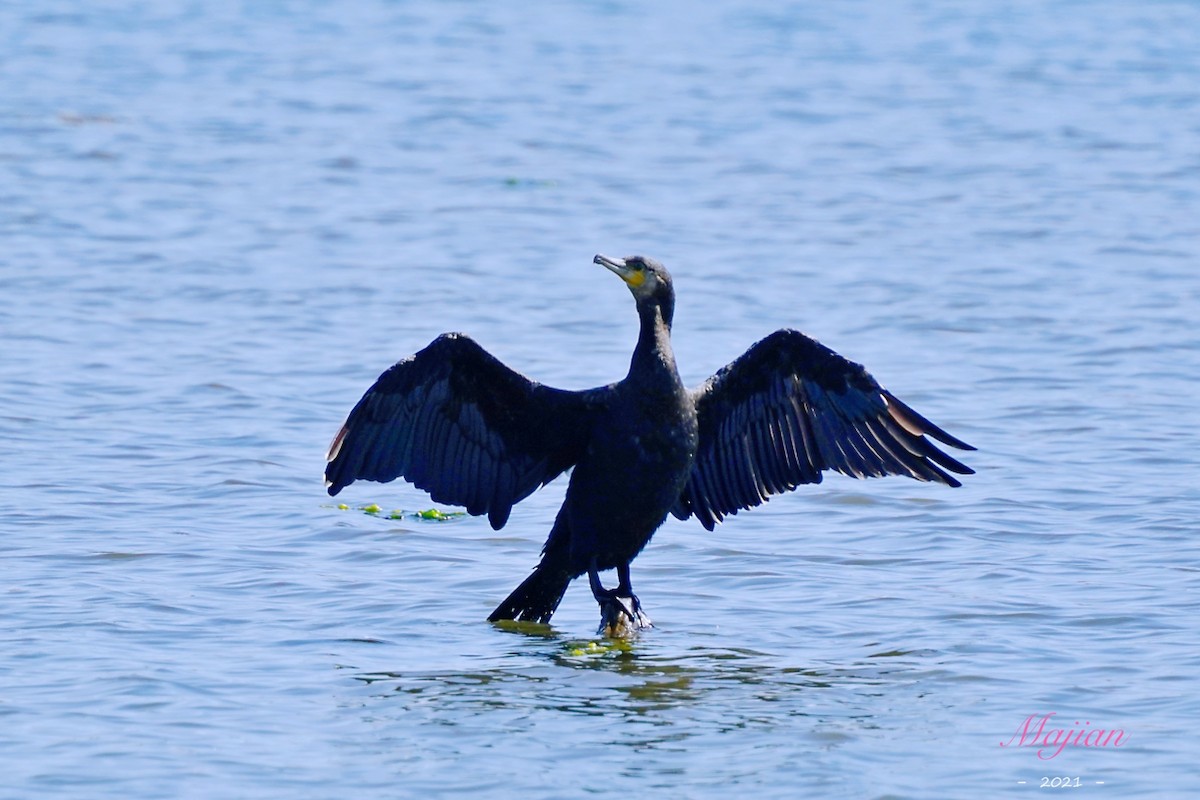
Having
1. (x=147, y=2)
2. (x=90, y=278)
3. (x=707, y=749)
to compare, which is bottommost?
(x=707, y=749)

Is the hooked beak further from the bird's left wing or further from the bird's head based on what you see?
the bird's left wing

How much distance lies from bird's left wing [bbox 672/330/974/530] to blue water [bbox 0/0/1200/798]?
19.8 inches

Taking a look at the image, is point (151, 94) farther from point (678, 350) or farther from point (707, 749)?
point (707, 749)

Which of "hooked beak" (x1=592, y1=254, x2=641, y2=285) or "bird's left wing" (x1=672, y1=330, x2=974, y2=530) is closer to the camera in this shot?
"hooked beak" (x1=592, y1=254, x2=641, y2=285)

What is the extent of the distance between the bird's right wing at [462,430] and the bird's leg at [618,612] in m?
0.55

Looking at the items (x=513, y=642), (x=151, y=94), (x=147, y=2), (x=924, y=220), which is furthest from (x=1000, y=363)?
(x=147, y=2)

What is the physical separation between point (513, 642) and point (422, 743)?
114cm

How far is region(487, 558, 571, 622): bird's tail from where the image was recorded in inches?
289

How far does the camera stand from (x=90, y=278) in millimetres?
13695

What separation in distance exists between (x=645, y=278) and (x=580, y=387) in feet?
11.8

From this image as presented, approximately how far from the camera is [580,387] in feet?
35.0
